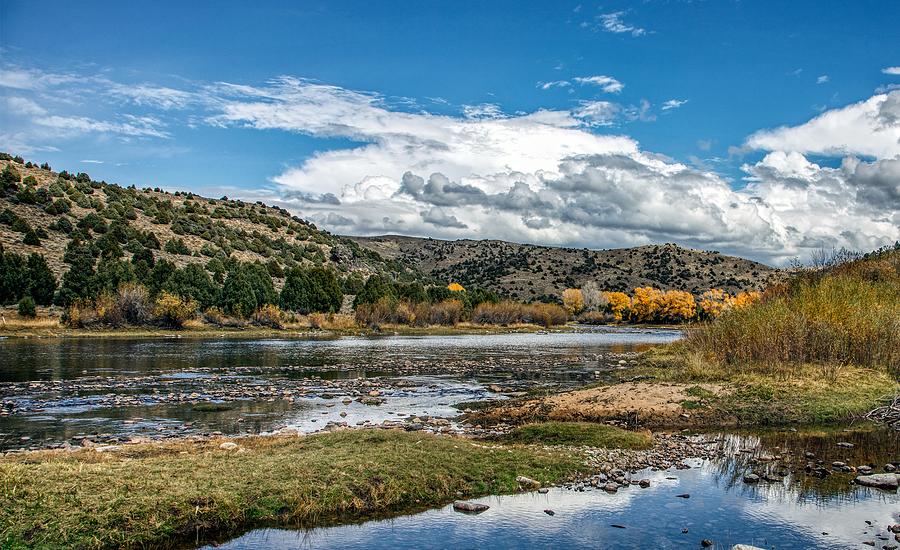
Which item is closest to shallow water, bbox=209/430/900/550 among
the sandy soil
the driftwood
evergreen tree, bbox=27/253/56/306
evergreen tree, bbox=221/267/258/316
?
the sandy soil

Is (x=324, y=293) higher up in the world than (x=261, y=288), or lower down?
lower down

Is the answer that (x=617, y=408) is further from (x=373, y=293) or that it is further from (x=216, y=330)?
(x=373, y=293)

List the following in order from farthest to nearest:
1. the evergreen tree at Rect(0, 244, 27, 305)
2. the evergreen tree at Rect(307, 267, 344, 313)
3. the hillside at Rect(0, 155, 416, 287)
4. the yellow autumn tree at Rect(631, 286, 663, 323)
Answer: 1. the yellow autumn tree at Rect(631, 286, 663, 323)
2. the evergreen tree at Rect(307, 267, 344, 313)
3. the hillside at Rect(0, 155, 416, 287)
4. the evergreen tree at Rect(0, 244, 27, 305)

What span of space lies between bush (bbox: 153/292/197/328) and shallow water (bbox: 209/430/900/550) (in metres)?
65.0

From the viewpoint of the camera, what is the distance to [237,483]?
12773mm

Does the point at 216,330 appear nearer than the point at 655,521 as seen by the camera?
No

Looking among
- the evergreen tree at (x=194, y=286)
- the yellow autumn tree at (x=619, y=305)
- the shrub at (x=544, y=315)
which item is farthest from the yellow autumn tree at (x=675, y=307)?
the evergreen tree at (x=194, y=286)

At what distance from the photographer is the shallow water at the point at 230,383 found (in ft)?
69.1

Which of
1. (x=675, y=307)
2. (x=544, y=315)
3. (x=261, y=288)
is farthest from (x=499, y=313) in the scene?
(x=261, y=288)

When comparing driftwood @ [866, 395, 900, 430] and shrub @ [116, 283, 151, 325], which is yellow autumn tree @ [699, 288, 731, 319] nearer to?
shrub @ [116, 283, 151, 325]

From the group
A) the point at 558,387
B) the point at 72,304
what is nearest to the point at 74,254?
the point at 72,304

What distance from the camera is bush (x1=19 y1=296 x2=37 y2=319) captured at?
64.2m

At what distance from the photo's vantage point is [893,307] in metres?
29.2

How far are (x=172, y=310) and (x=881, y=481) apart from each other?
6878 centimetres
